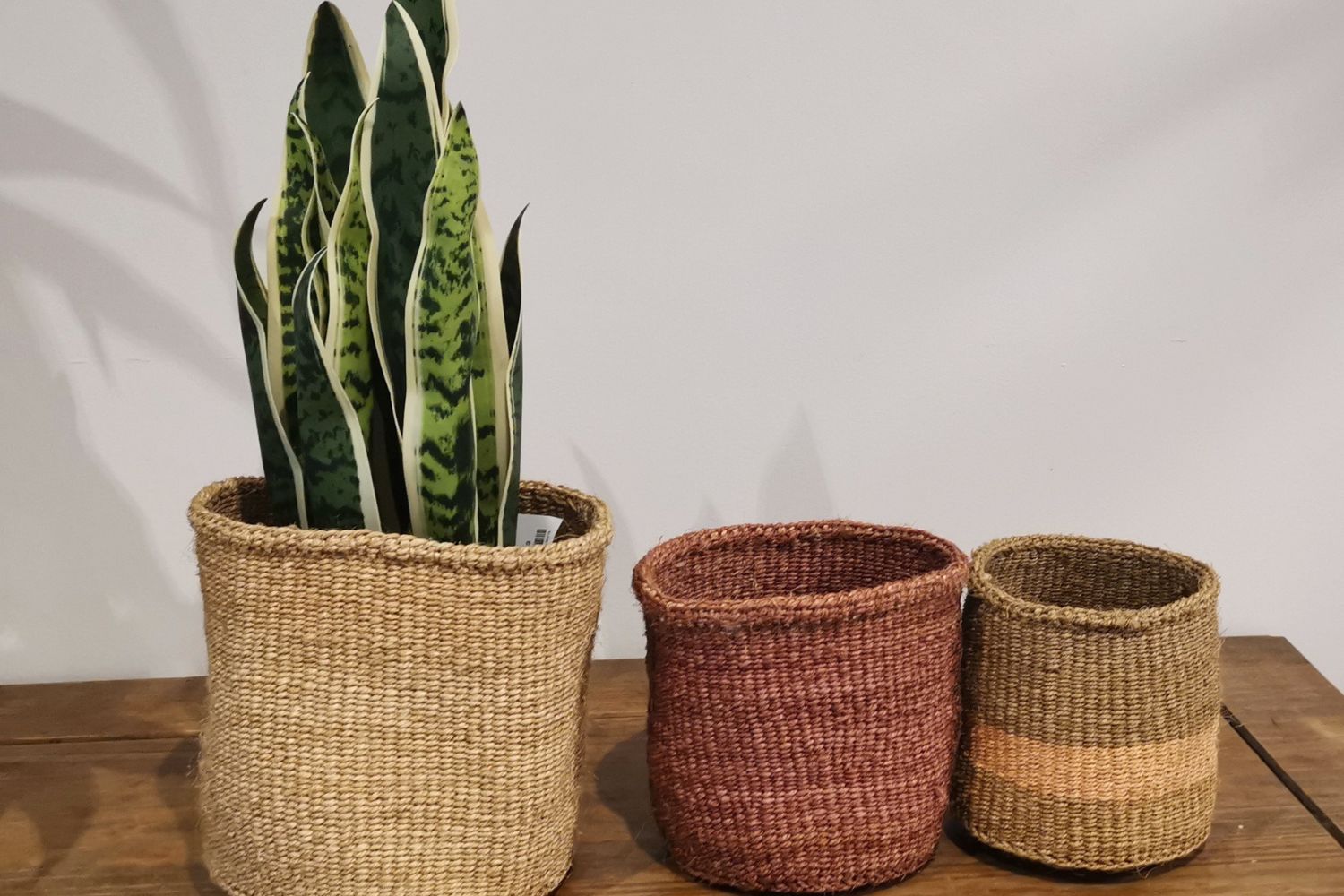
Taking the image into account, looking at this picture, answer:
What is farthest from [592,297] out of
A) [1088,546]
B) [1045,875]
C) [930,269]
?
[1045,875]

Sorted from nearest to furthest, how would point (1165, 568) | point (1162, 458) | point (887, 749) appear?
point (887, 749) → point (1165, 568) → point (1162, 458)

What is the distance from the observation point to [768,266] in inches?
34.8

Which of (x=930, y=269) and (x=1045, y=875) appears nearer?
(x=1045, y=875)

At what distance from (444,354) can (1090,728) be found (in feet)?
1.25

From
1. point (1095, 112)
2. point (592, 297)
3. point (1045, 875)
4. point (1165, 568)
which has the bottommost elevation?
point (1045, 875)

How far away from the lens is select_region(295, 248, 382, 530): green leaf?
535 mm

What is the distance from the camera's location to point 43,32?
2.67 ft

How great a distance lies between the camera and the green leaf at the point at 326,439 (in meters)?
0.53

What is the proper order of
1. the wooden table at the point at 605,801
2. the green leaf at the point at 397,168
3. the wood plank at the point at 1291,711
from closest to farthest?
the green leaf at the point at 397,168 < the wooden table at the point at 605,801 < the wood plank at the point at 1291,711

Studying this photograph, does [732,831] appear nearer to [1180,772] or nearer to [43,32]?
[1180,772]

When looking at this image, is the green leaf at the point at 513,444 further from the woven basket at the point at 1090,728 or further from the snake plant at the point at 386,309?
the woven basket at the point at 1090,728

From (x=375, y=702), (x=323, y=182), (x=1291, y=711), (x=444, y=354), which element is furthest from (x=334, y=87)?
(x=1291, y=711)

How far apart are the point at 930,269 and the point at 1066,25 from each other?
200 mm

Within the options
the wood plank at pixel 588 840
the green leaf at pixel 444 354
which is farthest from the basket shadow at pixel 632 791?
the green leaf at pixel 444 354
